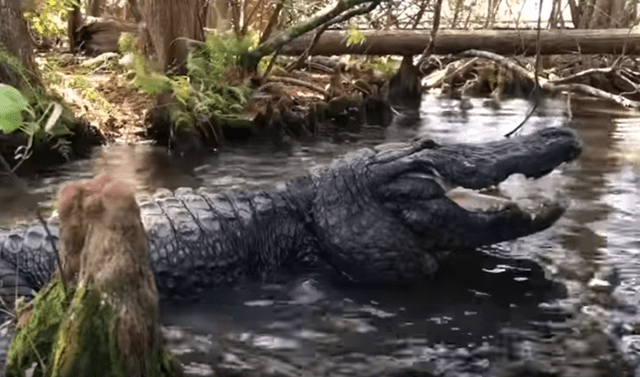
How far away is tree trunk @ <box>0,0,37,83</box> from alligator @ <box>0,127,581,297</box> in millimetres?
4099

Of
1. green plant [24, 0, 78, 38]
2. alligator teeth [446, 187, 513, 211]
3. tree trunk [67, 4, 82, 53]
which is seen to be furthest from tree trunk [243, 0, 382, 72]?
tree trunk [67, 4, 82, 53]

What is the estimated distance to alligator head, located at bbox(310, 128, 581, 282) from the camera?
4.44 m

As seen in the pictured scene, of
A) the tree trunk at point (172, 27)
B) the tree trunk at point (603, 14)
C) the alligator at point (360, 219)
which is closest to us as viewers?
the alligator at point (360, 219)

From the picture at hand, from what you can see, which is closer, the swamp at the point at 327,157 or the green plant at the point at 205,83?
the swamp at the point at 327,157

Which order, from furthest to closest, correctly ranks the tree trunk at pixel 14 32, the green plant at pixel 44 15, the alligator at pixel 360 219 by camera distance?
1. the green plant at pixel 44 15
2. the tree trunk at pixel 14 32
3. the alligator at pixel 360 219

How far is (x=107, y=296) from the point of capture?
7.61 feet

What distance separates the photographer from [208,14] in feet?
44.5

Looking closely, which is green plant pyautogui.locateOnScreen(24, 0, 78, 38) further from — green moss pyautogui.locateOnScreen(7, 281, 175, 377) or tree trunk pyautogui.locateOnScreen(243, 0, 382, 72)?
green moss pyautogui.locateOnScreen(7, 281, 175, 377)

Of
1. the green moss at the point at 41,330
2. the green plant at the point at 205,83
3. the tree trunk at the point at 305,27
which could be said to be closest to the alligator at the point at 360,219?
the green moss at the point at 41,330

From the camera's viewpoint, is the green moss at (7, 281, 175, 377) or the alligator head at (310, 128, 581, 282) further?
the alligator head at (310, 128, 581, 282)

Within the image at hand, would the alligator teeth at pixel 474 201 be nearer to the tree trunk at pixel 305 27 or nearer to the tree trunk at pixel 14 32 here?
the tree trunk at pixel 305 27

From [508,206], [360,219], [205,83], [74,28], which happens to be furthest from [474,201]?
[74,28]

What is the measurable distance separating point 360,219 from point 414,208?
312 mm

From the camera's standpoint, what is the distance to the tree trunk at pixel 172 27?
9.72 meters
